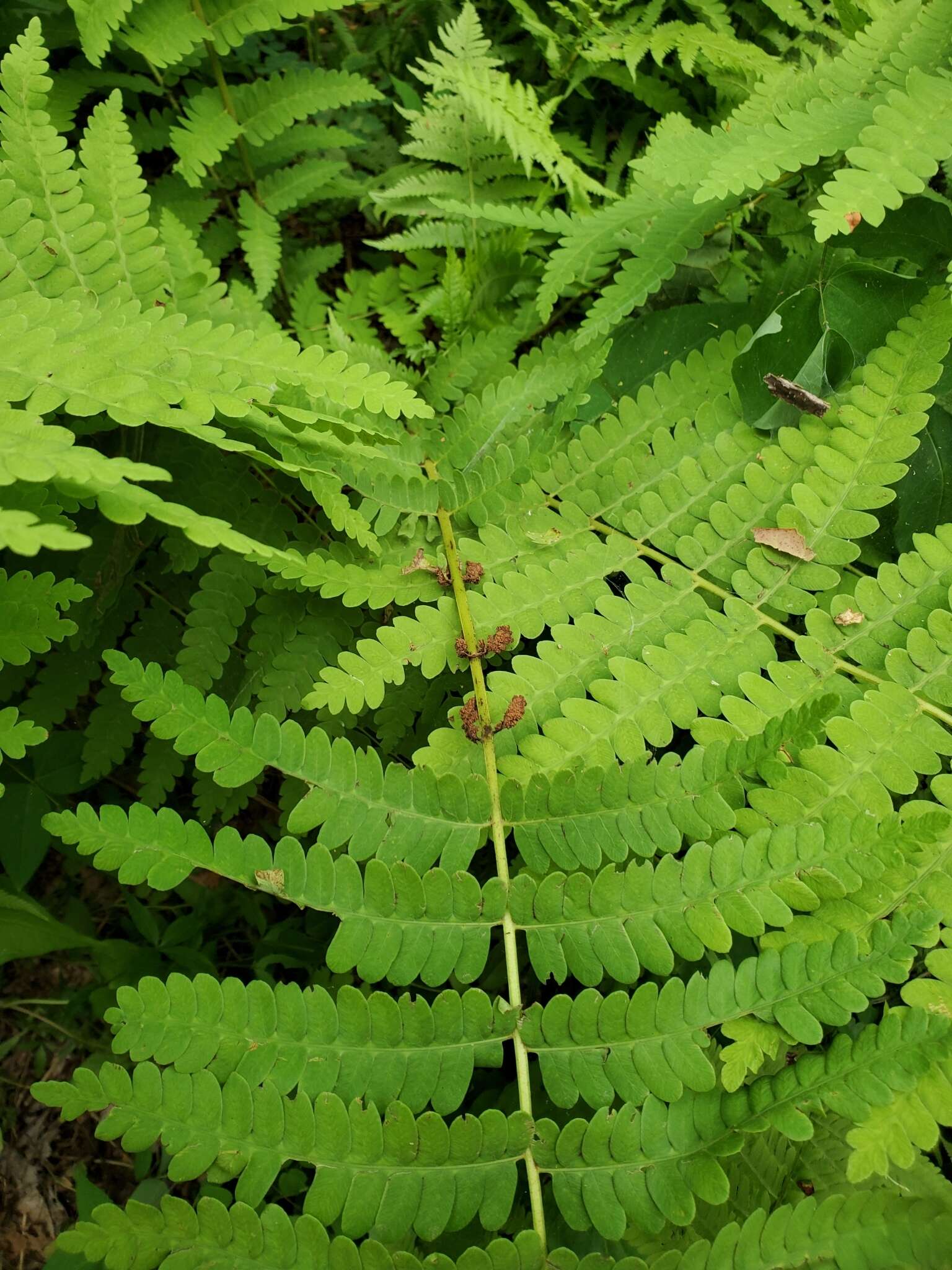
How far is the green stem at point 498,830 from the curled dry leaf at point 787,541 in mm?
632

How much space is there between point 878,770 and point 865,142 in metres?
1.18

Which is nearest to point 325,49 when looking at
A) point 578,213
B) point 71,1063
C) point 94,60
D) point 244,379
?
point 94,60

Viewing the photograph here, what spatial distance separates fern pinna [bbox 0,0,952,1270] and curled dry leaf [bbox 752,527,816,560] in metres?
0.02

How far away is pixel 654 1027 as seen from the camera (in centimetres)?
134

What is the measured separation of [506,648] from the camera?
1.69 metres

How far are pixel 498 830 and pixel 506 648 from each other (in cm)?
37

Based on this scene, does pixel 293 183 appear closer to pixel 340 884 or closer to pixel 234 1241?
pixel 340 884

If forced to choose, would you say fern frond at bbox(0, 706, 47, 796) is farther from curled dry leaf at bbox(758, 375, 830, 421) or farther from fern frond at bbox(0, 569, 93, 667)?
curled dry leaf at bbox(758, 375, 830, 421)

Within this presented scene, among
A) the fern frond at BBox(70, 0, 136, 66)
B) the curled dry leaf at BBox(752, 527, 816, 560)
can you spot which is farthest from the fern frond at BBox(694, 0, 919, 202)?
the fern frond at BBox(70, 0, 136, 66)

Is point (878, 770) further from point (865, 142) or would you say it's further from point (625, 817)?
point (865, 142)

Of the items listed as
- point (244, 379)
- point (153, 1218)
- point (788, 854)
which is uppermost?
point (244, 379)

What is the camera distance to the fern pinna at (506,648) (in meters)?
1.29

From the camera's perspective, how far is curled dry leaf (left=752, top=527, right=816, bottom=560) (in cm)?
172

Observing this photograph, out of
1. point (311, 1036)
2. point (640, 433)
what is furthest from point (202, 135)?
point (311, 1036)
